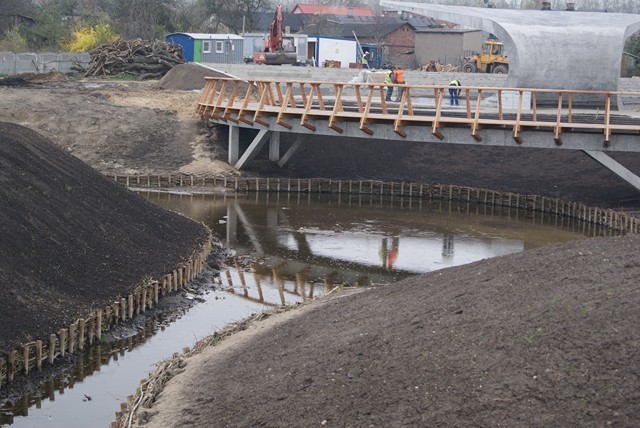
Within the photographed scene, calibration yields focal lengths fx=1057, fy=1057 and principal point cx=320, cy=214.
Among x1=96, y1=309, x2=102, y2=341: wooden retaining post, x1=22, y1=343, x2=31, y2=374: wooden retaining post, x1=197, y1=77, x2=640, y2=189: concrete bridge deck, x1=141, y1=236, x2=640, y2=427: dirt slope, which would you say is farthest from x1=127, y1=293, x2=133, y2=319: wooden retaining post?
x1=197, y1=77, x2=640, y2=189: concrete bridge deck

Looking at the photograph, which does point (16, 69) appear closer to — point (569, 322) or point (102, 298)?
point (102, 298)

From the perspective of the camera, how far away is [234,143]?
1746 inches

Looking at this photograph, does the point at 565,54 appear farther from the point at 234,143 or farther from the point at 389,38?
the point at 389,38

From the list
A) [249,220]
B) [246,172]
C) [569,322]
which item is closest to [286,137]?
[246,172]

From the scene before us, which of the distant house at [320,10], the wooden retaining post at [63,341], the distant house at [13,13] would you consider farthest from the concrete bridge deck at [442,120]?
the distant house at [320,10]

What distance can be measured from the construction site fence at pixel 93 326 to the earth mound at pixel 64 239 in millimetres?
218

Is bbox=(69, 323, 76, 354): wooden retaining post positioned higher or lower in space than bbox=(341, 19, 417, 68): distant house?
lower

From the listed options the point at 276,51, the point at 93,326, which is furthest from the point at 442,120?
the point at 276,51

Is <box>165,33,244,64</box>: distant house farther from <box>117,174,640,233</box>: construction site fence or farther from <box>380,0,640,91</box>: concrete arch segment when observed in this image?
<box>380,0,640,91</box>: concrete arch segment

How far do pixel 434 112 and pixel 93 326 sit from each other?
81.7 ft

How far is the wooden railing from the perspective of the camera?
113 feet

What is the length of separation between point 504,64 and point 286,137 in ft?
104

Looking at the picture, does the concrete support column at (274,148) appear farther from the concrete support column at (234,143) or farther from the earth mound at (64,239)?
the earth mound at (64,239)

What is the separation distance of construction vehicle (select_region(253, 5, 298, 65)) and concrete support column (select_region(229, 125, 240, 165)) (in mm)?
26526
